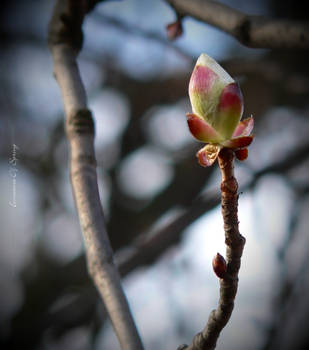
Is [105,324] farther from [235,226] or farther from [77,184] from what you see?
[235,226]

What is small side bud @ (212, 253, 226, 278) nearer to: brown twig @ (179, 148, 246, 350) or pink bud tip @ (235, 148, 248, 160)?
brown twig @ (179, 148, 246, 350)

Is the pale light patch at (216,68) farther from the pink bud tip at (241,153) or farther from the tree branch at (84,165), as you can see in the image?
the tree branch at (84,165)

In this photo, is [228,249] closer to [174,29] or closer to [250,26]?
[250,26]

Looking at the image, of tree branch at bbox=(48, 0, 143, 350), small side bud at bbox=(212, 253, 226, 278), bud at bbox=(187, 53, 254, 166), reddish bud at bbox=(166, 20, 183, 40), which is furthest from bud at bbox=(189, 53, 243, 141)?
reddish bud at bbox=(166, 20, 183, 40)

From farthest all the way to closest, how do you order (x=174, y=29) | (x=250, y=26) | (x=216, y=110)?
1. (x=174, y=29)
2. (x=250, y=26)
3. (x=216, y=110)

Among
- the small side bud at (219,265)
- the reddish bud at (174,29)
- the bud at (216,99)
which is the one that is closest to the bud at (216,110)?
the bud at (216,99)

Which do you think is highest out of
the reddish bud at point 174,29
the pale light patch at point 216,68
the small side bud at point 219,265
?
the reddish bud at point 174,29

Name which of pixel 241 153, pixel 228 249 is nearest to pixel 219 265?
pixel 228 249
